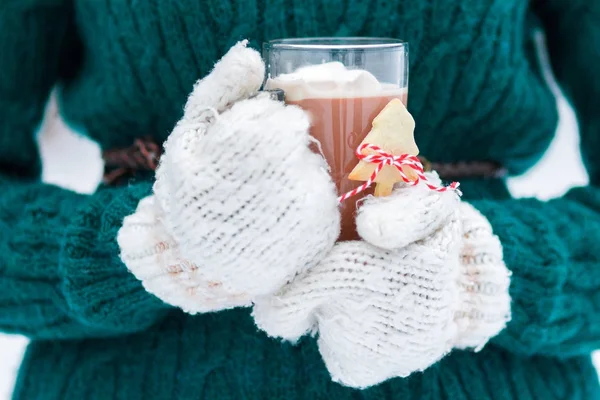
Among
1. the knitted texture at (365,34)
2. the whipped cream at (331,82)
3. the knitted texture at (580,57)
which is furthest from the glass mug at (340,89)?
the knitted texture at (580,57)

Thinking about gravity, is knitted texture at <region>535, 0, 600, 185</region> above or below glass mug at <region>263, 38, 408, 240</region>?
below

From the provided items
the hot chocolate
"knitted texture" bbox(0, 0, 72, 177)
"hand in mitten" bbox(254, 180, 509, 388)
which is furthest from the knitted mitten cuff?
"knitted texture" bbox(0, 0, 72, 177)

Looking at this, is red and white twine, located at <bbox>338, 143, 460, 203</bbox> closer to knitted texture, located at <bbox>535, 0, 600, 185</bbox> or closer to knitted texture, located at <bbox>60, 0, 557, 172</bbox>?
knitted texture, located at <bbox>60, 0, 557, 172</bbox>

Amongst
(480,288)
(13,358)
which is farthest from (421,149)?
(13,358)

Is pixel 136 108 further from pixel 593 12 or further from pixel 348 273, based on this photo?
pixel 593 12

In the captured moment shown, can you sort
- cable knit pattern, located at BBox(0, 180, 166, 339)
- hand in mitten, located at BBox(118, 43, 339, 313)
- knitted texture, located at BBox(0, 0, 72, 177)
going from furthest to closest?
knitted texture, located at BBox(0, 0, 72, 177)
cable knit pattern, located at BBox(0, 180, 166, 339)
hand in mitten, located at BBox(118, 43, 339, 313)
